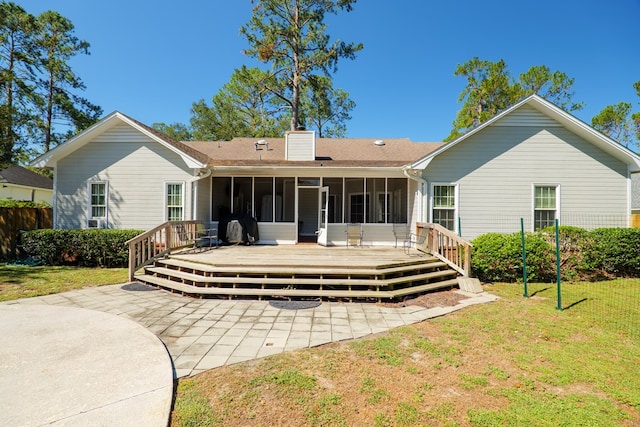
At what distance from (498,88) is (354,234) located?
72.6ft

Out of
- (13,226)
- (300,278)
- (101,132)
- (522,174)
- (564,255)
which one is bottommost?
(300,278)

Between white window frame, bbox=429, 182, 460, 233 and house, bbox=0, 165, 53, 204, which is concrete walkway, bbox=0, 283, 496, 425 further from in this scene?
house, bbox=0, 165, 53, 204

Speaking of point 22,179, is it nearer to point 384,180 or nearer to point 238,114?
point 238,114

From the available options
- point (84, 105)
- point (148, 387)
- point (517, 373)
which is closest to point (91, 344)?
point (148, 387)

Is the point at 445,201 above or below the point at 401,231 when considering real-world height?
above

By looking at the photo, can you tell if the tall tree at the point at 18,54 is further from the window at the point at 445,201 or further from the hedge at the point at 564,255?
the hedge at the point at 564,255

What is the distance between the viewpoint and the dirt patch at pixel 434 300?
18.8 ft

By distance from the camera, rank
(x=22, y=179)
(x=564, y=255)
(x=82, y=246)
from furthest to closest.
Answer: (x=22, y=179) → (x=82, y=246) → (x=564, y=255)

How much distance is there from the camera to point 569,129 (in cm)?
1005

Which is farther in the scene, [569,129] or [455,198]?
[455,198]

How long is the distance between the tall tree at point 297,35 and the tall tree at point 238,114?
3.73 m

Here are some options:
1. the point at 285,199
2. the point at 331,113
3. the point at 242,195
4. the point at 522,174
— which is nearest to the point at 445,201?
the point at 522,174

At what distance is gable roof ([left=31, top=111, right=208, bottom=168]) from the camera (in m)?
10.0

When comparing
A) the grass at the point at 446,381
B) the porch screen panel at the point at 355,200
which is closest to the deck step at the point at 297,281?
the grass at the point at 446,381
